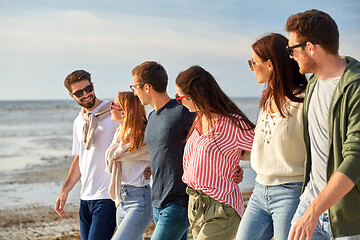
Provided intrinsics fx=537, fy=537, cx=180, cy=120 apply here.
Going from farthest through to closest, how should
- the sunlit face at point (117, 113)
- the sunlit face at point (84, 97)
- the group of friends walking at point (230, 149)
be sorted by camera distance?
the sunlit face at point (84, 97) → the sunlit face at point (117, 113) → the group of friends walking at point (230, 149)

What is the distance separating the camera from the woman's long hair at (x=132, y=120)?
456cm

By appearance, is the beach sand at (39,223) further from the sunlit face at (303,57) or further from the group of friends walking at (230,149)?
the sunlit face at (303,57)

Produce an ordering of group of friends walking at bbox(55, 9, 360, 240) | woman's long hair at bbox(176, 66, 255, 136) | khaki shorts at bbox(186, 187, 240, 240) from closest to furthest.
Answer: group of friends walking at bbox(55, 9, 360, 240)
khaki shorts at bbox(186, 187, 240, 240)
woman's long hair at bbox(176, 66, 255, 136)

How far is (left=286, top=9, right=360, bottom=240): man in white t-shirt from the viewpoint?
2428 mm

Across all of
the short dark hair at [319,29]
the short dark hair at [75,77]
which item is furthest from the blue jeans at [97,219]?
the short dark hair at [319,29]

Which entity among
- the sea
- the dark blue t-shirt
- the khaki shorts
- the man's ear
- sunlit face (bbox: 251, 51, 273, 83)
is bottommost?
the sea

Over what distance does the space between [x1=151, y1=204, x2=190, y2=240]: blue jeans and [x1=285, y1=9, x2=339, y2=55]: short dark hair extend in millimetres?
1782

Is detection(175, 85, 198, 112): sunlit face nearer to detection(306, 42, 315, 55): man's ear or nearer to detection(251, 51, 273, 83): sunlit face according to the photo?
detection(251, 51, 273, 83): sunlit face

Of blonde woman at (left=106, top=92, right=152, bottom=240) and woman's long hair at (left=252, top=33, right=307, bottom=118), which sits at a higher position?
woman's long hair at (left=252, top=33, right=307, bottom=118)

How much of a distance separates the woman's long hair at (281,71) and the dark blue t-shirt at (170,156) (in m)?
1.03

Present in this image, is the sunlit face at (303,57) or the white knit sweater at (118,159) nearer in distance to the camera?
the sunlit face at (303,57)

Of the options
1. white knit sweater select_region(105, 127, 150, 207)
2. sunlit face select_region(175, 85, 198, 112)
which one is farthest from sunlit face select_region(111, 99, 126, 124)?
sunlit face select_region(175, 85, 198, 112)

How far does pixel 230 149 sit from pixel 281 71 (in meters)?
0.70

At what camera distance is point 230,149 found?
3.61 metres
